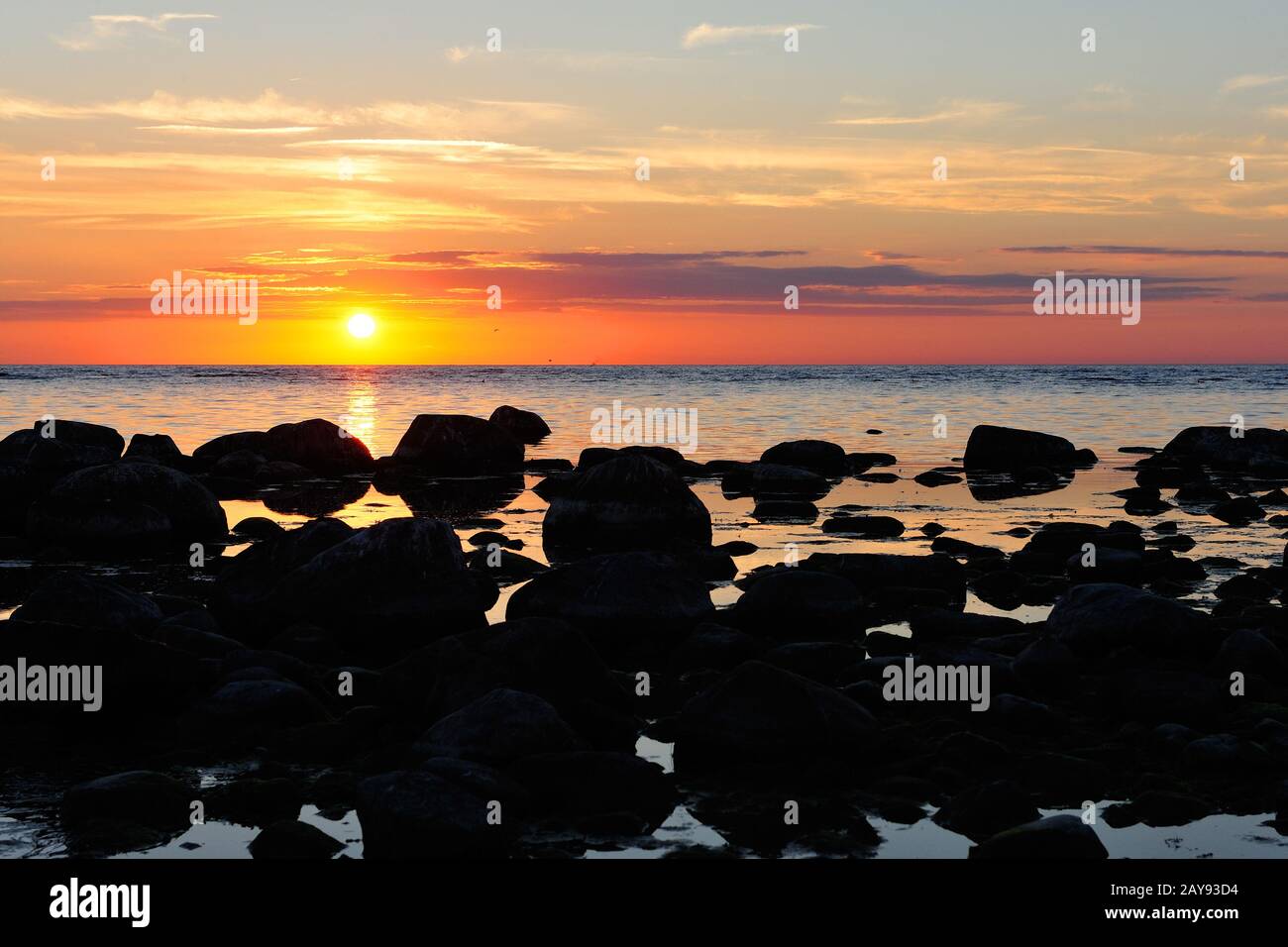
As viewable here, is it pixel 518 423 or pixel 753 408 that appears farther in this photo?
pixel 753 408

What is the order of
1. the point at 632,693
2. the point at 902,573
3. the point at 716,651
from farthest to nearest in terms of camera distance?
the point at 902,573, the point at 716,651, the point at 632,693

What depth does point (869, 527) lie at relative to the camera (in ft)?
66.2

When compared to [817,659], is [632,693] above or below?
below

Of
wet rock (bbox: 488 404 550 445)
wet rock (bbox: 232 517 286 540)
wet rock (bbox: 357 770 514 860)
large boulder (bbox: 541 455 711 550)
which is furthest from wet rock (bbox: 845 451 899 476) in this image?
wet rock (bbox: 357 770 514 860)

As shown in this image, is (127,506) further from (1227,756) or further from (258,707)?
(1227,756)

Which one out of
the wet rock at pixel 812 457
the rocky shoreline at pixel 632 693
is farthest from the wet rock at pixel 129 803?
the wet rock at pixel 812 457

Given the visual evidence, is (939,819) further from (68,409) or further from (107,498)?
(68,409)

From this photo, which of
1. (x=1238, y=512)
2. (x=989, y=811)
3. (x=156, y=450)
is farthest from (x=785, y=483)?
(x=989, y=811)

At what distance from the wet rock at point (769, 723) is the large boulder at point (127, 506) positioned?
1220cm

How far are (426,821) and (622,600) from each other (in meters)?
5.62

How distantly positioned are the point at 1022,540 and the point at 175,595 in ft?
37.5
